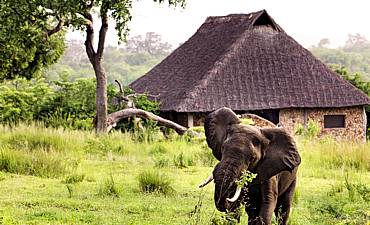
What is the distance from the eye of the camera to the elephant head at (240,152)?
5.53 metres

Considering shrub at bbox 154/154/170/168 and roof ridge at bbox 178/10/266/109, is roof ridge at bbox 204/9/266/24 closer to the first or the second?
roof ridge at bbox 178/10/266/109

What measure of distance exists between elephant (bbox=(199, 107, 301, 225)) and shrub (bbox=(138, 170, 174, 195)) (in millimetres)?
3208

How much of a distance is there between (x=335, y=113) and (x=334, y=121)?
0.32 meters

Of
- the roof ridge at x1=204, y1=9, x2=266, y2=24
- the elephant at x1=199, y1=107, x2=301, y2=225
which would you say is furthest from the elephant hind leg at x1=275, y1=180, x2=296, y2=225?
the roof ridge at x1=204, y1=9, x2=266, y2=24

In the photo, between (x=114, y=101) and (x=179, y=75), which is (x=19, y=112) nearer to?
(x=114, y=101)

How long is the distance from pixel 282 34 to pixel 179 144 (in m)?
11.1

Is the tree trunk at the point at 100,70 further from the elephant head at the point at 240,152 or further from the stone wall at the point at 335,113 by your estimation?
the elephant head at the point at 240,152

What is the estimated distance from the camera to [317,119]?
24.6 meters

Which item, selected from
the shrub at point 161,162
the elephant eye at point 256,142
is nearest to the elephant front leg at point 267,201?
the elephant eye at point 256,142

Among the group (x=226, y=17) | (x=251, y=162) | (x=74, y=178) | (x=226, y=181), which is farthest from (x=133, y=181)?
(x=226, y=17)

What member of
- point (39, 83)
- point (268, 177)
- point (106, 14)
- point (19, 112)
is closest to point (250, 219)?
point (268, 177)

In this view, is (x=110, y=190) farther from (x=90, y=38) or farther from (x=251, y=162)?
(x=90, y=38)

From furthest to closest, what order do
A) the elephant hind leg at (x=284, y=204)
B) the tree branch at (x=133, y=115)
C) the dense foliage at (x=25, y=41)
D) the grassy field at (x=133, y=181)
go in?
the tree branch at (x=133, y=115), the dense foliage at (x=25, y=41), the grassy field at (x=133, y=181), the elephant hind leg at (x=284, y=204)

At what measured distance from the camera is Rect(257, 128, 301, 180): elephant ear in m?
6.11
